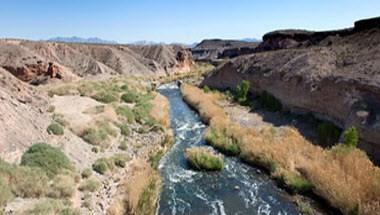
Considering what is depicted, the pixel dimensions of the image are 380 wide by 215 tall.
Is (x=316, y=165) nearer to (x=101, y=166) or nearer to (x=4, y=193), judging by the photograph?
(x=101, y=166)

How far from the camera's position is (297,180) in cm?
2222

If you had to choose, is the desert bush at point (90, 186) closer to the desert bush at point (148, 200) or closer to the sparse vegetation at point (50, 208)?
the desert bush at point (148, 200)

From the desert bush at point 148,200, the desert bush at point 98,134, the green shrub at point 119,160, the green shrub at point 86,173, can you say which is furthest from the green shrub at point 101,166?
the desert bush at point 98,134

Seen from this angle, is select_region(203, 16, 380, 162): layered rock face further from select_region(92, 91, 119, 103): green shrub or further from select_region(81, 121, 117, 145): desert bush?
select_region(92, 91, 119, 103): green shrub

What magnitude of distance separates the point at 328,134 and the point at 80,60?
217ft

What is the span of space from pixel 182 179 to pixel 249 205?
192 inches

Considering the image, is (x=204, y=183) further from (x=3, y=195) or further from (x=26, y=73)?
(x=26, y=73)

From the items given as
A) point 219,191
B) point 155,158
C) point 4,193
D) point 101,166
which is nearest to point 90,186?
point 101,166

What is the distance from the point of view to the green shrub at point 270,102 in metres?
43.2

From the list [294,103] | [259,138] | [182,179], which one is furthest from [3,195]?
[294,103]

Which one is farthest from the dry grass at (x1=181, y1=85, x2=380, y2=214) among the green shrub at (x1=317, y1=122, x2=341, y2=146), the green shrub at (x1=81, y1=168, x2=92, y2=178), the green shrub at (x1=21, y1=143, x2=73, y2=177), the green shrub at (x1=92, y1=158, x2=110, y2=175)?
the green shrub at (x1=21, y1=143, x2=73, y2=177)

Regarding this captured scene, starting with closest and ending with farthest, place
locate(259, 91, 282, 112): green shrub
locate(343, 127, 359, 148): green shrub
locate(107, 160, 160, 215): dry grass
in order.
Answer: locate(107, 160, 160, 215): dry grass < locate(343, 127, 359, 148): green shrub < locate(259, 91, 282, 112): green shrub

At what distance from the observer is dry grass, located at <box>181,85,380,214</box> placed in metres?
18.3

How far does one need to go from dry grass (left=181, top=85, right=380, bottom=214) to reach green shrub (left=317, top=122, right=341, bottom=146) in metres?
1.35
